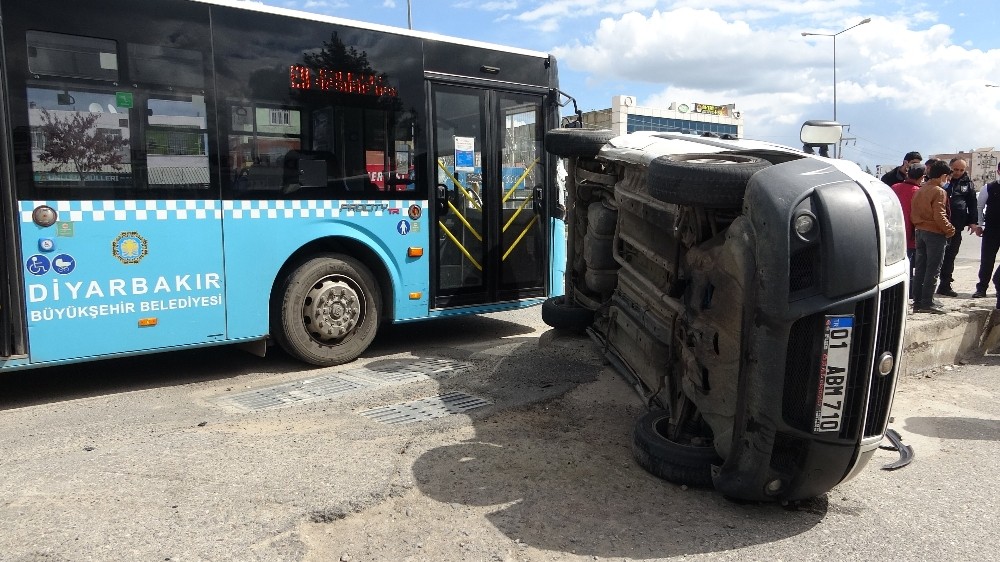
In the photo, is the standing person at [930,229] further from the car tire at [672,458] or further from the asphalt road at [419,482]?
the car tire at [672,458]

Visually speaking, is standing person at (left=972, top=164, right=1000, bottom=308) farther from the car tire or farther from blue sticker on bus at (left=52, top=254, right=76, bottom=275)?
blue sticker on bus at (left=52, top=254, right=76, bottom=275)

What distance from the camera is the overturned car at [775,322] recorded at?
3215 mm

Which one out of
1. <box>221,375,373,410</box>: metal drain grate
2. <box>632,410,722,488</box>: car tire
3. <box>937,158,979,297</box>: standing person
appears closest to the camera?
<box>632,410,722,488</box>: car tire

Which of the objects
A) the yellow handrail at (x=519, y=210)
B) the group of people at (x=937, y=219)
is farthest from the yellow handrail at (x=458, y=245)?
the group of people at (x=937, y=219)

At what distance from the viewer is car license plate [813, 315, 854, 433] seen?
3217 mm

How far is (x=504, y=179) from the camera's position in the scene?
802 cm

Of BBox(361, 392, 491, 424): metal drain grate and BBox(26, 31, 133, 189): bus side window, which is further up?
BBox(26, 31, 133, 189): bus side window

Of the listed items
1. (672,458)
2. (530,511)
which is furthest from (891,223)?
(530,511)

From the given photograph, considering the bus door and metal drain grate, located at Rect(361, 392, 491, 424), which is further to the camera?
the bus door

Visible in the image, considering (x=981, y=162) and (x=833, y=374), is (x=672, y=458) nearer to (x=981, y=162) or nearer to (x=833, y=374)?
(x=833, y=374)

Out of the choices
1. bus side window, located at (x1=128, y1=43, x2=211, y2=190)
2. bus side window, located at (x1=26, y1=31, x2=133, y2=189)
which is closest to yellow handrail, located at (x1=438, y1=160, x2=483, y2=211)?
bus side window, located at (x1=128, y1=43, x2=211, y2=190)

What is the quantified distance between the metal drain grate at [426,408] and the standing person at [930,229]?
547cm

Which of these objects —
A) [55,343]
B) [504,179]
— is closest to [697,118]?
[504,179]

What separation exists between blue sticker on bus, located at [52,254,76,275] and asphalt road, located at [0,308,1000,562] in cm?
102
